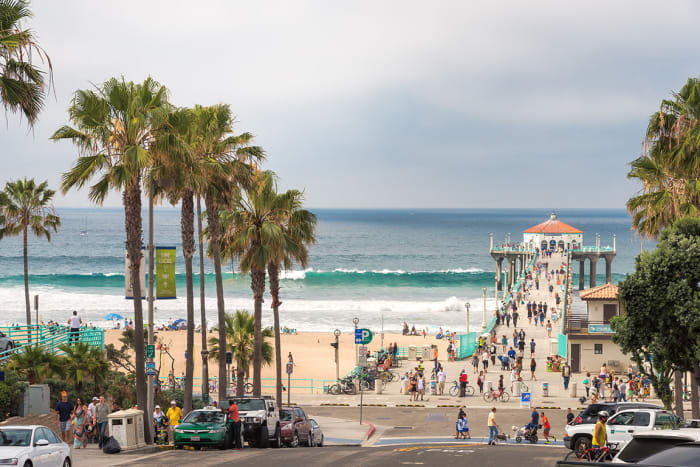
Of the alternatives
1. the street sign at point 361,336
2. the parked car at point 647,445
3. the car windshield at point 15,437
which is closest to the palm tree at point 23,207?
the street sign at point 361,336

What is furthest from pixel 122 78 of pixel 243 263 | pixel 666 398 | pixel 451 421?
pixel 451 421

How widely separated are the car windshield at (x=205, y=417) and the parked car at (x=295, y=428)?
3.52 meters

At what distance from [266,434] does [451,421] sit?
45.1 feet

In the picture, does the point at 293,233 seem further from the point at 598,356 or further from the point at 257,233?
the point at 598,356

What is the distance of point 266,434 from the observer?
856 inches

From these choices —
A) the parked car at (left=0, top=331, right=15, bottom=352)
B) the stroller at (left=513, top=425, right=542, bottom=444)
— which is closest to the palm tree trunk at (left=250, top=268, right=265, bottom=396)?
the parked car at (left=0, top=331, right=15, bottom=352)

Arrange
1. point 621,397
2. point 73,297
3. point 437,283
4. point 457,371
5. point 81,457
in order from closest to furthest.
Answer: point 81,457 → point 621,397 → point 457,371 → point 73,297 → point 437,283

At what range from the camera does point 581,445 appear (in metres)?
19.9

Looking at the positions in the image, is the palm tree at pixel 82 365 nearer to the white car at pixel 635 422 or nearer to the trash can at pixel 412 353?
the white car at pixel 635 422

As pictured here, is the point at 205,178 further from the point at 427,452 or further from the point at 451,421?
the point at 451,421

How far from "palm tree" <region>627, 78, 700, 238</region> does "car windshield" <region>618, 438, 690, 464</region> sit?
53.5 ft

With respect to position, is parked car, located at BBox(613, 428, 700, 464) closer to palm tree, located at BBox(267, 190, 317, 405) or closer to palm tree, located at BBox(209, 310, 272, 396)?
palm tree, located at BBox(267, 190, 317, 405)

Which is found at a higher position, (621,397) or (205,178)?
(205,178)

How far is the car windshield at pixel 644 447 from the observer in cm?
841
